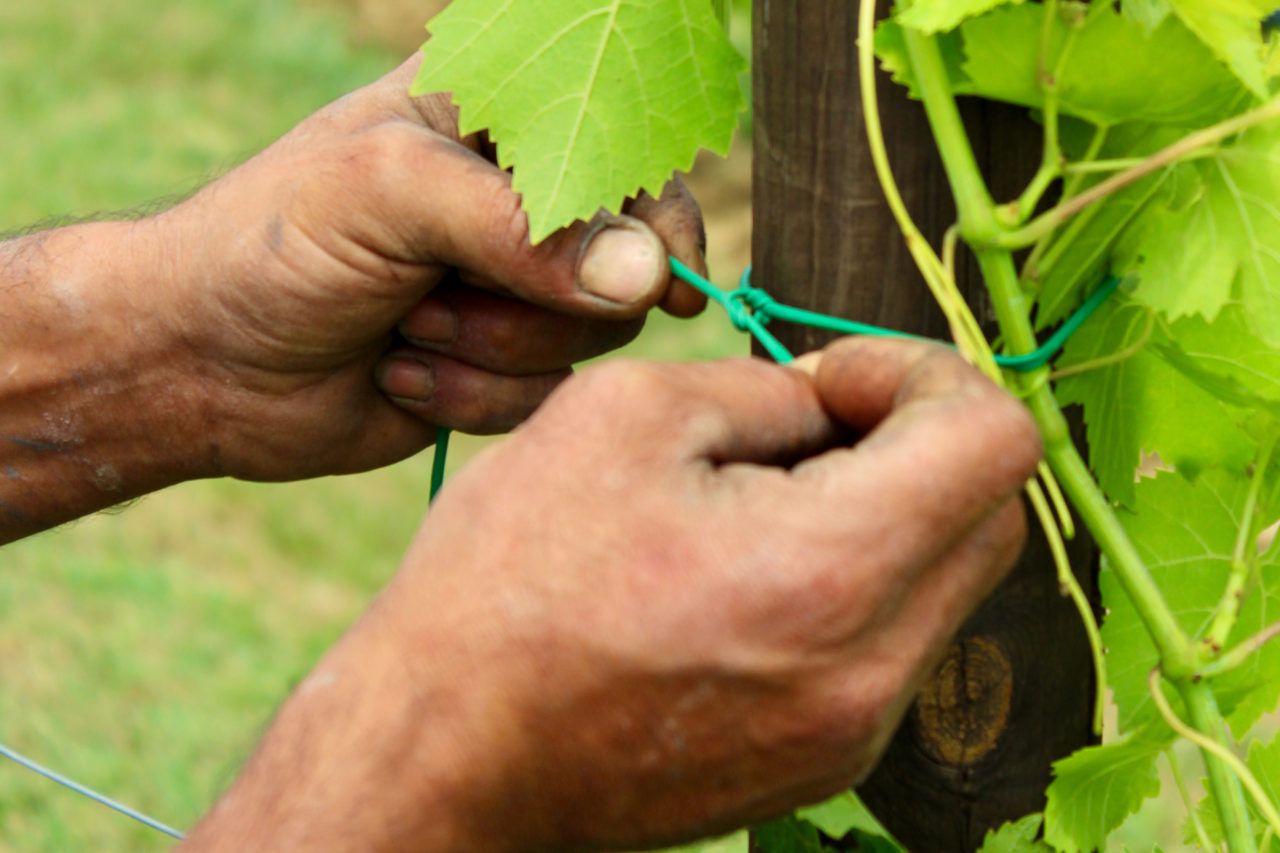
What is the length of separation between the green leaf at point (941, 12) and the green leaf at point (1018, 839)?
2.08ft

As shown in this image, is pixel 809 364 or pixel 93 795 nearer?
pixel 809 364

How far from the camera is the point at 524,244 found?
1.07 m

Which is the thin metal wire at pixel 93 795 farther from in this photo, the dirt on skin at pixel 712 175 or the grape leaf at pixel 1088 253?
the dirt on skin at pixel 712 175

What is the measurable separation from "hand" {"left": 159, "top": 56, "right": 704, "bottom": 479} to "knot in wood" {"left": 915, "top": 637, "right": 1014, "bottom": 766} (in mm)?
377

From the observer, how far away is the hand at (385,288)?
3.57ft

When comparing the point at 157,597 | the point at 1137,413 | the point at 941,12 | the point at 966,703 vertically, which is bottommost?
the point at 157,597

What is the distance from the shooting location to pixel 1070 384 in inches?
39.5

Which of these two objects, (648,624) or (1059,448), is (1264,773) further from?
(648,624)

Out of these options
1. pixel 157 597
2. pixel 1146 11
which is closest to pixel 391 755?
pixel 1146 11

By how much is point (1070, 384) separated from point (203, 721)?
101 inches

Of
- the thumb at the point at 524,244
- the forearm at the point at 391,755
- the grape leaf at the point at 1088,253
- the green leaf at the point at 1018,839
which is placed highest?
the thumb at the point at 524,244

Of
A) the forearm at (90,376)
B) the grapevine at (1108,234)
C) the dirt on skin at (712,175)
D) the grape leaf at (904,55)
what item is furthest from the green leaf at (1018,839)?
the dirt on skin at (712,175)

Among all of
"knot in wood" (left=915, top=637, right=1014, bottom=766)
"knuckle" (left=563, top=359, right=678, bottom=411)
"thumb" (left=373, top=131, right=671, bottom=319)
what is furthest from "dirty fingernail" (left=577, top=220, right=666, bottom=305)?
"knot in wood" (left=915, top=637, right=1014, bottom=766)

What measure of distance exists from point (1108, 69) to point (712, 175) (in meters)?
5.16
